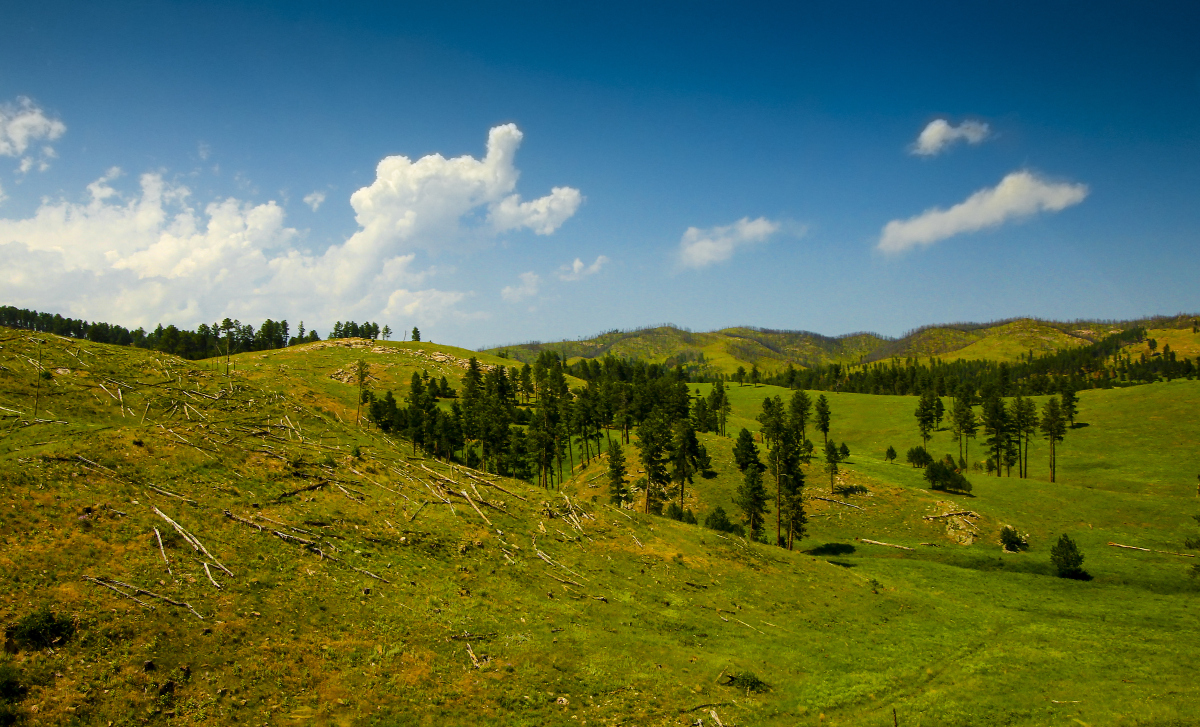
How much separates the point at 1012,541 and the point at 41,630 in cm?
9663

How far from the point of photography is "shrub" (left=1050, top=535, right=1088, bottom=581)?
2387 inches

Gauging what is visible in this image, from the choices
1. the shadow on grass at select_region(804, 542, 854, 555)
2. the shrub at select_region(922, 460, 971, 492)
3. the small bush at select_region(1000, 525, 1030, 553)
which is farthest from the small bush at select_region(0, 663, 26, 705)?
the shrub at select_region(922, 460, 971, 492)

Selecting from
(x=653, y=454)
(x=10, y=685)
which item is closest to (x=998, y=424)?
(x=653, y=454)

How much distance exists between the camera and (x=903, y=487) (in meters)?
89.9

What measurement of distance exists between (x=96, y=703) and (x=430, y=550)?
57.2 ft

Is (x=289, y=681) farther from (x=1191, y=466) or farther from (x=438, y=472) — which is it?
(x=1191, y=466)

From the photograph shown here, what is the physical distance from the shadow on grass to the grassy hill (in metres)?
13.1

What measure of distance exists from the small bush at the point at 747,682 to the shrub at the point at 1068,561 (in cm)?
5849

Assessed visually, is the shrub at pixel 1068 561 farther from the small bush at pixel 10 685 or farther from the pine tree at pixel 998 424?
the small bush at pixel 10 685

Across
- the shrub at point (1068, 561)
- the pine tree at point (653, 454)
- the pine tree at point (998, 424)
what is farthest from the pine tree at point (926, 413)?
the pine tree at point (653, 454)

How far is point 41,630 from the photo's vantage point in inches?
674

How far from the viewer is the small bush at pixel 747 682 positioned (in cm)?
2678

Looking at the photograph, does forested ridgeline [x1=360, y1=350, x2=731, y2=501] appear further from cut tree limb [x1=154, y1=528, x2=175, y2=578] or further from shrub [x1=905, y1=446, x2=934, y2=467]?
cut tree limb [x1=154, y1=528, x2=175, y2=578]

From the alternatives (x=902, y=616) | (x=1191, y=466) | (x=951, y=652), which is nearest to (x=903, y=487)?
(x=902, y=616)
